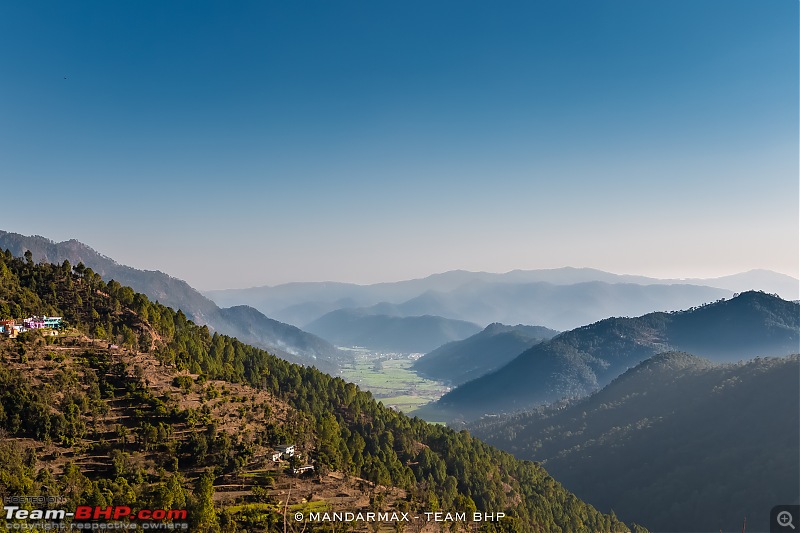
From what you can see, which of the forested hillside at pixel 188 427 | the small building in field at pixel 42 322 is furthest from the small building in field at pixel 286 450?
the small building in field at pixel 42 322

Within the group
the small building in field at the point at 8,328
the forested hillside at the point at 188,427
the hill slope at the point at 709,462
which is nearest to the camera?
the forested hillside at the point at 188,427

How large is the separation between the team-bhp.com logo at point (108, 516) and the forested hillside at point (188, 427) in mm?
1266

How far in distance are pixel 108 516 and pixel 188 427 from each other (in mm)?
25649

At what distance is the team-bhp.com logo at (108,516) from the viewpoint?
45812 millimetres

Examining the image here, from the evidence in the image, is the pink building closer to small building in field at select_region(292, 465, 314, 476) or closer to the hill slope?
small building in field at select_region(292, 465, 314, 476)

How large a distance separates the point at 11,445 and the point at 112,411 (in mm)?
14184

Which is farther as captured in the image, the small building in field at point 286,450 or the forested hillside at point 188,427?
the small building in field at point 286,450

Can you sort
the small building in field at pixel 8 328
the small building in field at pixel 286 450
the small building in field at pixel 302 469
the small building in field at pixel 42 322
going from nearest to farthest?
the small building in field at pixel 302 469, the small building in field at pixel 286 450, the small building in field at pixel 8 328, the small building in field at pixel 42 322

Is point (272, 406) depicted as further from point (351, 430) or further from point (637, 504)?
point (637, 504)

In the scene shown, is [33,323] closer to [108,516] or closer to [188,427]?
[188,427]

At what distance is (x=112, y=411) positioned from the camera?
72250 millimetres

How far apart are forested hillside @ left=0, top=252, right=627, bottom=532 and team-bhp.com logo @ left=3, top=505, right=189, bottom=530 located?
127 centimetres

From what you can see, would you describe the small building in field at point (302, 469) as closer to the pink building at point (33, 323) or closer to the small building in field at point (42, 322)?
the small building in field at point (42, 322)

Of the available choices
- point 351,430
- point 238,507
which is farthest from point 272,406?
point 238,507
